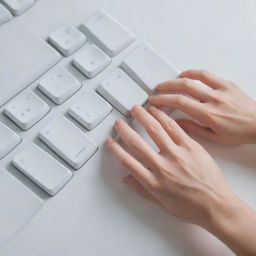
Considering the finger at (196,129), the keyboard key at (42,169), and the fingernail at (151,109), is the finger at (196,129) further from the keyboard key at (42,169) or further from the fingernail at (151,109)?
the keyboard key at (42,169)

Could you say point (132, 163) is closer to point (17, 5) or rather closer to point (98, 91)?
point (98, 91)

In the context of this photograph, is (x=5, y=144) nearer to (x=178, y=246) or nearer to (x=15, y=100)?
(x=15, y=100)

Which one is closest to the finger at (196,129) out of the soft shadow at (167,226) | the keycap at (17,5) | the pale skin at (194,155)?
the pale skin at (194,155)

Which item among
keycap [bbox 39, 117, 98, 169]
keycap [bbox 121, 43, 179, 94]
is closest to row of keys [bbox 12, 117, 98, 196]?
keycap [bbox 39, 117, 98, 169]

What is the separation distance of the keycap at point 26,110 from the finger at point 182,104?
0.42ft

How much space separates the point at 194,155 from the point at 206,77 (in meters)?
0.11

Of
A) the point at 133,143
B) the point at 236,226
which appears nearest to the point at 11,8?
the point at 133,143

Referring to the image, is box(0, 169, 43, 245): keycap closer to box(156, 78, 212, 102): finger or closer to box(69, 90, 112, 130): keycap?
box(69, 90, 112, 130): keycap

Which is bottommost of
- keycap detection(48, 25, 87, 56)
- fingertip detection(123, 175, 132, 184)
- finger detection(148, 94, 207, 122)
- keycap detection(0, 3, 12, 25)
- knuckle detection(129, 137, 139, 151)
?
fingertip detection(123, 175, 132, 184)

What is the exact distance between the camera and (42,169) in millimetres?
475

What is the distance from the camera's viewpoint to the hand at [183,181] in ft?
1.59

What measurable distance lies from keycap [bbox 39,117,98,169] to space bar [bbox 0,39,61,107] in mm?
58

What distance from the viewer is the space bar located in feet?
1.68

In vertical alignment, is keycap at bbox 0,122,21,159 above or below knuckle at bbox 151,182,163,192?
above
